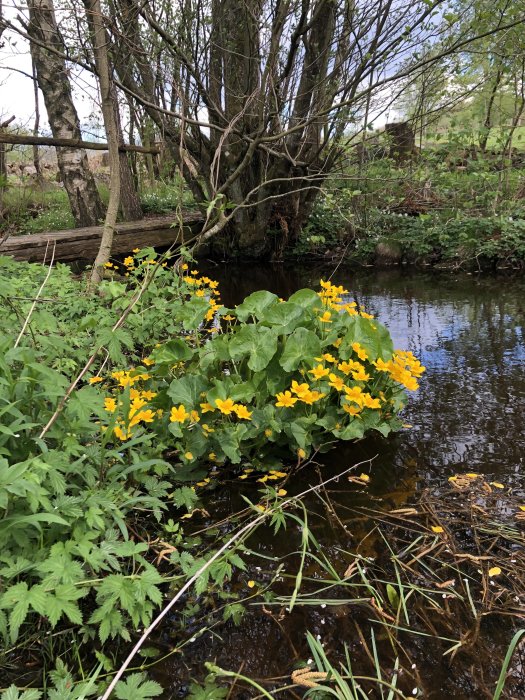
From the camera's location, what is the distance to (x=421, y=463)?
2396 millimetres

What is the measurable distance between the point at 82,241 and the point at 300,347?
195 inches

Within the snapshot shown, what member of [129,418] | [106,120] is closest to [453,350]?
[129,418]

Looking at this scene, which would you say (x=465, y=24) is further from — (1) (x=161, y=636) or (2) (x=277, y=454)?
(1) (x=161, y=636)

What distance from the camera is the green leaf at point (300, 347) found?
2248 millimetres

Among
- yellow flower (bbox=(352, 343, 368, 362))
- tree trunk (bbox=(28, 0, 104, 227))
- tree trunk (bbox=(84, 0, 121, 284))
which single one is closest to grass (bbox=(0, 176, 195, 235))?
tree trunk (bbox=(28, 0, 104, 227))

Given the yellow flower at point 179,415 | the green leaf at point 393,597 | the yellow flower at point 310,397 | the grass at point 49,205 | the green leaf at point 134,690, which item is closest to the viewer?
the green leaf at point 134,690

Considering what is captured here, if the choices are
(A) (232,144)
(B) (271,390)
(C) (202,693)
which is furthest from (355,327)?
(A) (232,144)

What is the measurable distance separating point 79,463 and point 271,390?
984 millimetres

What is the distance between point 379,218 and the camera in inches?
349

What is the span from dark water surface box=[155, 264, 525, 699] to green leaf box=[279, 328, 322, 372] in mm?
552

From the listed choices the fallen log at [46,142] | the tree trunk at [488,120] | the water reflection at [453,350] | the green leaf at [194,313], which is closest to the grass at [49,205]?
the fallen log at [46,142]

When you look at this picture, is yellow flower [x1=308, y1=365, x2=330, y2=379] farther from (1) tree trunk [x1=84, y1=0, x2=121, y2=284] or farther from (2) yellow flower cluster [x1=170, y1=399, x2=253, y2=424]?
(1) tree trunk [x1=84, y1=0, x2=121, y2=284]

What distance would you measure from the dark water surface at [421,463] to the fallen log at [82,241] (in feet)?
9.95

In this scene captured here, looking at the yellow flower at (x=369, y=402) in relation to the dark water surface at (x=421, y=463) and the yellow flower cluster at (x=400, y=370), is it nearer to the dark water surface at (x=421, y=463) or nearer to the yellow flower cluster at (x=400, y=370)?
the yellow flower cluster at (x=400, y=370)
